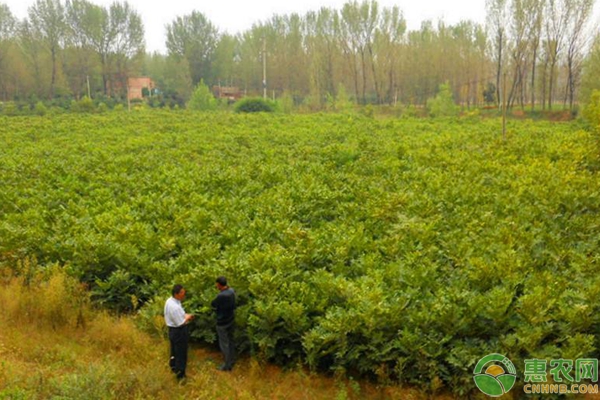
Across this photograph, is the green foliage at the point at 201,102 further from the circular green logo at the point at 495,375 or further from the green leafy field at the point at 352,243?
the circular green logo at the point at 495,375

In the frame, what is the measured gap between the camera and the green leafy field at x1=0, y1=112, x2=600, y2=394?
19.7ft

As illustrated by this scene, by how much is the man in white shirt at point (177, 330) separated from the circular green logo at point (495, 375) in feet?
11.5

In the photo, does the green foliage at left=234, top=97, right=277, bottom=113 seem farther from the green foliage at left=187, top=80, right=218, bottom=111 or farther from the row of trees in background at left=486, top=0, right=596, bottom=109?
the row of trees in background at left=486, top=0, right=596, bottom=109

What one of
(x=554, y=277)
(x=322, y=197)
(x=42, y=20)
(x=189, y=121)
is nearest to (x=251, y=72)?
(x=42, y=20)

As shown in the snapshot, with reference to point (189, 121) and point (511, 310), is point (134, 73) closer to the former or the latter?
point (189, 121)

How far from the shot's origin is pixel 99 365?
6.00 m

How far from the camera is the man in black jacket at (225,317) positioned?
635 centimetres

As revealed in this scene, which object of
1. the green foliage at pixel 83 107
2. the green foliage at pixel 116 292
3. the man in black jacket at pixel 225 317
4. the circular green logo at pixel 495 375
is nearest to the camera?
the circular green logo at pixel 495 375

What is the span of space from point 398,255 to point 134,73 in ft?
195

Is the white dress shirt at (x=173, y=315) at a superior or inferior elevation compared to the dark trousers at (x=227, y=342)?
superior

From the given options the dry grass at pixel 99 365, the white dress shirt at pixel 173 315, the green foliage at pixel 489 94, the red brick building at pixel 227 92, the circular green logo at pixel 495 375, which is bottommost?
the dry grass at pixel 99 365

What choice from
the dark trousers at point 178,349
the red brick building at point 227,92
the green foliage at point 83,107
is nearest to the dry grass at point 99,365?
the dark trousers at point 178,349

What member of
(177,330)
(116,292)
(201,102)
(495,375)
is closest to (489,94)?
(201,102)

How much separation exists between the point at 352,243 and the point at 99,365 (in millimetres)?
4464
